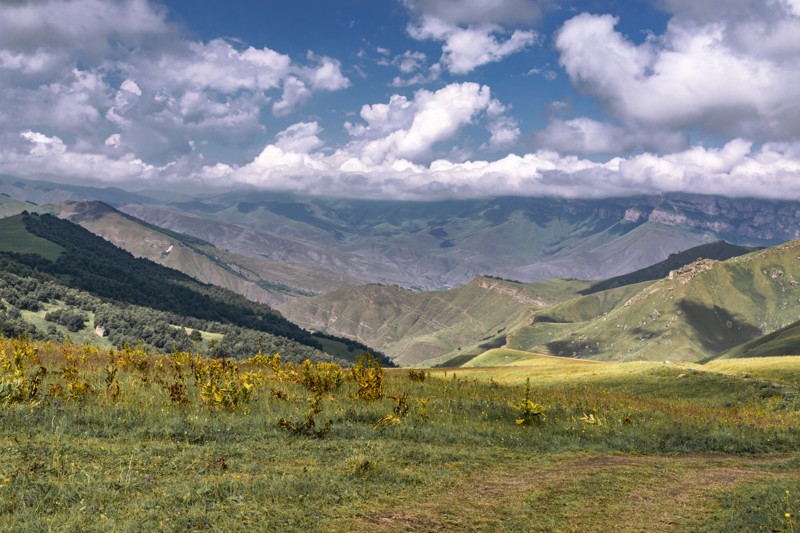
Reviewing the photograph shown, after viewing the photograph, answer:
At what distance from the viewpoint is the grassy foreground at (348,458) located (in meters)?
10.8

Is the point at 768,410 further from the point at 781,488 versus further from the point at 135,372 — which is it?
the point at 135,372

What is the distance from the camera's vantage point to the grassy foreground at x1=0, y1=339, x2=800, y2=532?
10773mm

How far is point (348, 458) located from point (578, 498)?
6.14 metres

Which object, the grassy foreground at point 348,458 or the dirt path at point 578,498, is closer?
the grassy foreground at point 348,458

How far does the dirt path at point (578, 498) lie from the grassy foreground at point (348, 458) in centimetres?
6

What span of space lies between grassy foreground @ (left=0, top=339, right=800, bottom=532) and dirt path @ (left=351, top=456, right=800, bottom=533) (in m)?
0.06

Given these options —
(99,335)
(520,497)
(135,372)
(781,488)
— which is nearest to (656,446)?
(781,488)

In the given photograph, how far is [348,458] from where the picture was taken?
14.6 m

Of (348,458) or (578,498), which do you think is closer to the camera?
(578,498)

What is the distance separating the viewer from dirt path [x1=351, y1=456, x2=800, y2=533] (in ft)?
35.9

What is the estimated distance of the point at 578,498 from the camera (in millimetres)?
12703

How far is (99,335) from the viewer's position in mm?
142500

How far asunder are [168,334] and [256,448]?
161136 mm

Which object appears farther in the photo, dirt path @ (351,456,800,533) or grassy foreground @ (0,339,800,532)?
dirt path @ (351,456,800,533)
